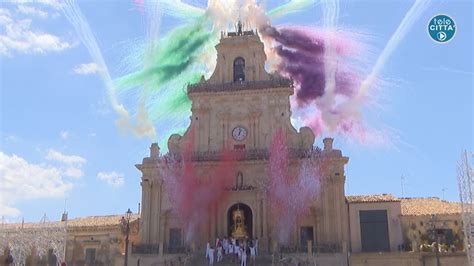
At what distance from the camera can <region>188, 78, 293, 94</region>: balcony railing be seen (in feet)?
155

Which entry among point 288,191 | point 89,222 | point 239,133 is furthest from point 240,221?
point 89,222

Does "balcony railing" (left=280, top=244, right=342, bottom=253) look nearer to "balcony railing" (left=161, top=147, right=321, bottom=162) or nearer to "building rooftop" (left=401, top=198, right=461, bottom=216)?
"balcony railing" (left=161, top=147, right=321, bottom=162)

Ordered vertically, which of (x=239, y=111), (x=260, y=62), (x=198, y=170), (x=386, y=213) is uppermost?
(x=260, y=62)

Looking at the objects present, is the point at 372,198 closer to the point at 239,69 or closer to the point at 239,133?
the point at 239,133

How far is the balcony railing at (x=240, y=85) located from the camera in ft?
155

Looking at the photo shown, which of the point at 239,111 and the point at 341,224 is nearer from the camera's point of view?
the point at 341,224

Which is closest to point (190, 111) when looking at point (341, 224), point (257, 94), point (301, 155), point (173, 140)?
point (173, 140)

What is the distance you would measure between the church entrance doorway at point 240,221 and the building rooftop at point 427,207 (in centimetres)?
1230

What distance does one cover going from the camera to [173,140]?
159ft

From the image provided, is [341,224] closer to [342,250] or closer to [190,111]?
[342,250]

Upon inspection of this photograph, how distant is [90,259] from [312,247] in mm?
21719

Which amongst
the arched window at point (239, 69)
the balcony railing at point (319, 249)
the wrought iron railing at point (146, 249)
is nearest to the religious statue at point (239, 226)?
the balcony railing at point (319, 249)

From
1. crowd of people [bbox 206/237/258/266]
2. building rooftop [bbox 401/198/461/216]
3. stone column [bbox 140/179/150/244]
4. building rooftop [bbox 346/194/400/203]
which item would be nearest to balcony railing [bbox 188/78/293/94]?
stone column [bbox 140/179/150/244]

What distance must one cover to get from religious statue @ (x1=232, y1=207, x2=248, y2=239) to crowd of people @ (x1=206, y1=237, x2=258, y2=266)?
1.58 m
